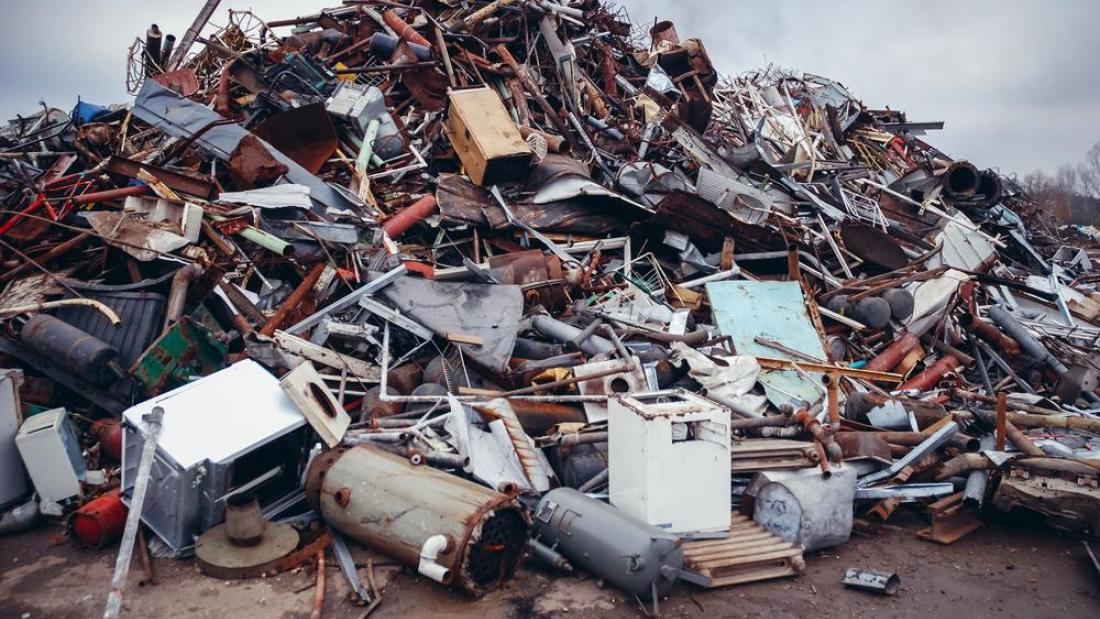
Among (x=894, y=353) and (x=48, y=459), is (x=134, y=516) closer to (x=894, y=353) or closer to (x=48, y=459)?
(x=48, y=459)

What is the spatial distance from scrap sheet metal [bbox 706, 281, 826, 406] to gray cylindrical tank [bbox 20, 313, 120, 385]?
5.37 metres

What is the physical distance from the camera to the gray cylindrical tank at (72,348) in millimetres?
5477

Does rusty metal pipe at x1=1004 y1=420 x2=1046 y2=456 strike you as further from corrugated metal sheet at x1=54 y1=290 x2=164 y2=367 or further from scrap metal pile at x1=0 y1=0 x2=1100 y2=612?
corrugated metal sheet at x1=54 y1=290 x2=164 y2=367

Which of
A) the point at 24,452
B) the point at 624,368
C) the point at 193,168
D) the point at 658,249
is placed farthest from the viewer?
the point at 658,249

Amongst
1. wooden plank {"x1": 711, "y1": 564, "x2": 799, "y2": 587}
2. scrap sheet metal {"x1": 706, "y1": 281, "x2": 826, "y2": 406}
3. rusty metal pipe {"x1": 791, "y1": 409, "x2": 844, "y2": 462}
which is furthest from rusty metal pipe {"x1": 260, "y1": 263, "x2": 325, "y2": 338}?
rusty metal pipe {"x1": 791, "y1": 409, "x2": 844, "y2": 462}

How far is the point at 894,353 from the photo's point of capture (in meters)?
7.70

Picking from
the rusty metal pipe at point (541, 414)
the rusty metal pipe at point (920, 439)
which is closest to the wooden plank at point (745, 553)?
the rusty metal pipe at point (541, 414)

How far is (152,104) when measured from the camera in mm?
8555

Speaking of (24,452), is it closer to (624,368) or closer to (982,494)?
(624,368)

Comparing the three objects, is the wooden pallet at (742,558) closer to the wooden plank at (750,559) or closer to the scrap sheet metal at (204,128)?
the wooden plank at (750,559)

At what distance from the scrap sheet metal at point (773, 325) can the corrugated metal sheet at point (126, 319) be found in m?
5.14

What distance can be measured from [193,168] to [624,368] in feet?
17.7

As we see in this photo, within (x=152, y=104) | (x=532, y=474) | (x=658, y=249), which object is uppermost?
(x=152, y=104)

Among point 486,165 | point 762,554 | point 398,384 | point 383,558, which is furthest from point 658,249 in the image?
point 383,558
